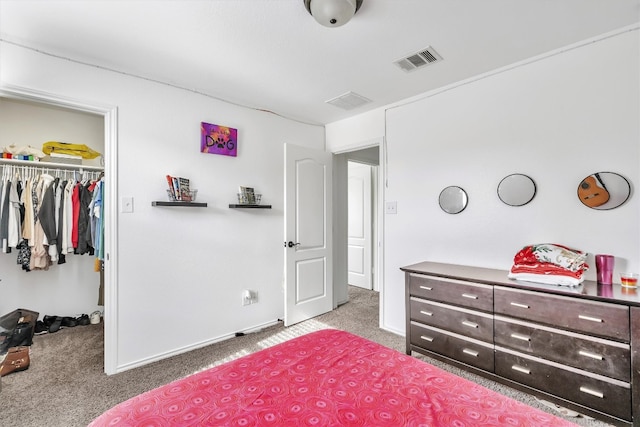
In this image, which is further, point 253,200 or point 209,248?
point 253,200

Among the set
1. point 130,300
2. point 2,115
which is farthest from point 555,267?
point 2,115

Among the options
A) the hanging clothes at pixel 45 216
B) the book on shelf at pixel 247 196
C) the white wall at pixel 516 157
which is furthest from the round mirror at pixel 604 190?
the hanging clothes at pixel 45 216

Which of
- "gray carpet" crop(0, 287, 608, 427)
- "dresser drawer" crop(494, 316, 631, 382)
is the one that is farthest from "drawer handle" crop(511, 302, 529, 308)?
"gray carpet" crop(0, 287, 608, 427)

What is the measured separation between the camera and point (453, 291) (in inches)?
90.0

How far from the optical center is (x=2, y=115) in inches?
120

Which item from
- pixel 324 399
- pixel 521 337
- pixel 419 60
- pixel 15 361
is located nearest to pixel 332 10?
pixel 419 60

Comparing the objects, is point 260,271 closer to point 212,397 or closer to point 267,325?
point 267,325

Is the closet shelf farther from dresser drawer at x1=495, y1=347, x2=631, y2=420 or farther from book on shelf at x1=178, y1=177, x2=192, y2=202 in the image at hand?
dresser drawer at x1=495, y1=347, x2=631, y2=420

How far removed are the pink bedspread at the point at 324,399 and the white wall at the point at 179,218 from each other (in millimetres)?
1613

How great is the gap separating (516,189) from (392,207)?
116cm

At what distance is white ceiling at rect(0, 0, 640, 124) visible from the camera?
1.72 metres

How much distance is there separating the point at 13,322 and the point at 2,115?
2.13 metres

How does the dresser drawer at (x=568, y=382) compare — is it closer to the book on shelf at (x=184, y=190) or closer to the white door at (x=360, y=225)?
the book on shelf at (x=184, y=190)

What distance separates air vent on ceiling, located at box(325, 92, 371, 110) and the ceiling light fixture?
1.27 m
